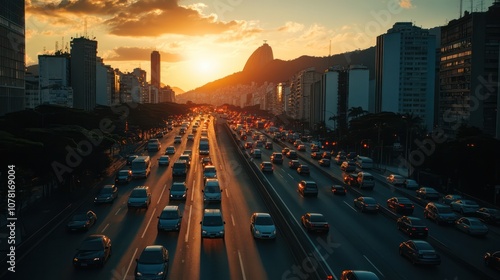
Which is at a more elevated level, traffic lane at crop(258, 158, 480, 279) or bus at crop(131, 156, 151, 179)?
bus at crop(131, 156, 151, 179)

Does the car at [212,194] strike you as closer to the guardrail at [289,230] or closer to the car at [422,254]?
the guardrail at [289,230]

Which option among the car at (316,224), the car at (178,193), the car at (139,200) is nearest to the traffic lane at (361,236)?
the car at (316,224)

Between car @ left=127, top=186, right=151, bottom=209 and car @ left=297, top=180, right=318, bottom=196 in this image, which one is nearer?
car @ left=127, top=186, right=151, bottom=209

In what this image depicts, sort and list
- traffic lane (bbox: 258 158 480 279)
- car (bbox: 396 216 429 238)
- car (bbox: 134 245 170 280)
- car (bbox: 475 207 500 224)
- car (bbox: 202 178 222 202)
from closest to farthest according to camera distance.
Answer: car (bbox: 134 245 170 280) → traffic lane (bbox: 258 158 480 279) → car (bbox: 396 216 429 238) → car (bbox: 475 207 500 224) → car (bbox: 202 178 222 202)

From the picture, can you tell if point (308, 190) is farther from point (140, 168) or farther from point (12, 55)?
point (12, 55)

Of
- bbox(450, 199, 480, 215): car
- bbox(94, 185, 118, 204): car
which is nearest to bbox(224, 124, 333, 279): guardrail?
bbox(94, 185, 118, 204): car

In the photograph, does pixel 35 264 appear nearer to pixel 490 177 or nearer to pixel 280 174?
pixel 280 174

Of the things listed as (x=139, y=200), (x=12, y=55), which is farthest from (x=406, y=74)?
(x=139, y=200)

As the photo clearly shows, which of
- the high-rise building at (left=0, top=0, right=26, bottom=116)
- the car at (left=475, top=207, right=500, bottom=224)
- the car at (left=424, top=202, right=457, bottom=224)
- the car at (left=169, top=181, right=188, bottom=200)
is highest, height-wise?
the high-rise building at (left=0, top=0, right=26, bottom=116)

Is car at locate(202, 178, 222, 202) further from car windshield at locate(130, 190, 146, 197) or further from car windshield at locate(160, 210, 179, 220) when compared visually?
car windshield at locate(160, 210, 179, 220)
